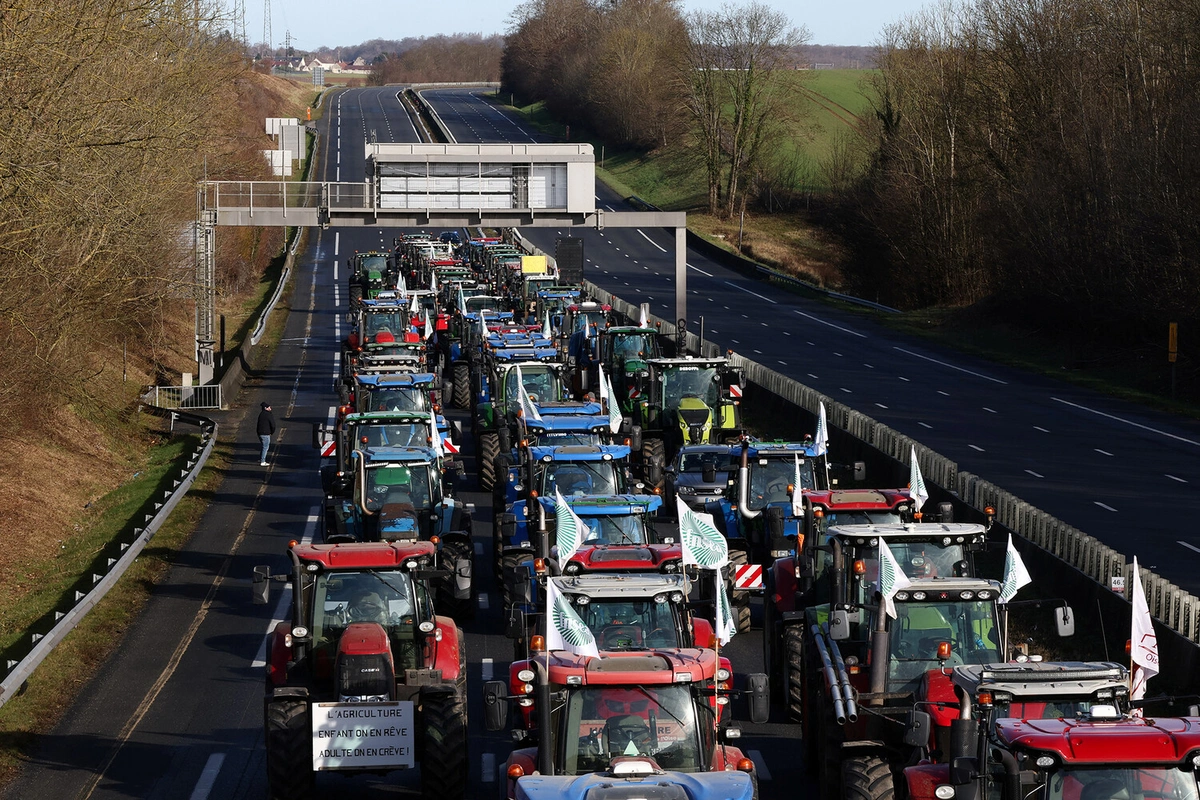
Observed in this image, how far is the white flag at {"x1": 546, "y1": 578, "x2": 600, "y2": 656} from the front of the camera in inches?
484

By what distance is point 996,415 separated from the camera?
142 ft

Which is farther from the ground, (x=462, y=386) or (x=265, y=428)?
(x=462, y=386)

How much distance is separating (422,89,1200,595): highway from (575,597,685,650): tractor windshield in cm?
1244

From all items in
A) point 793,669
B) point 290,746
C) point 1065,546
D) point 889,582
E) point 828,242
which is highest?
point 889,582

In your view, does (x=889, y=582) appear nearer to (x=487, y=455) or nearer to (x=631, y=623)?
(x=631, y=623)

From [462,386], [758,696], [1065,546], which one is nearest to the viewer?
[758,696]

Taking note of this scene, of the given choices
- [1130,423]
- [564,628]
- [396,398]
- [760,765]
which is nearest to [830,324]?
[1130,423]

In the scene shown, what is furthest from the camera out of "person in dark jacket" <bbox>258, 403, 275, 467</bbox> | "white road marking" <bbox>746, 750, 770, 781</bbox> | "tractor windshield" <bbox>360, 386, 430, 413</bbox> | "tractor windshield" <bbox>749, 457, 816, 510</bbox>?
"person in dark jacket" <bbox>258, 403, 275, 467</bbox>

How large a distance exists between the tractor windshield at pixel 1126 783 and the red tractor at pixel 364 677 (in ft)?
20.5

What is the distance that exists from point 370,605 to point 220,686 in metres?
5.82

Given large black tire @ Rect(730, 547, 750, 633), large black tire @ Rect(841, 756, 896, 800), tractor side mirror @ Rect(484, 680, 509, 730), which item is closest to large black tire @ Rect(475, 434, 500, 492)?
large black tire @ Rect(730, 547, 750, 633)

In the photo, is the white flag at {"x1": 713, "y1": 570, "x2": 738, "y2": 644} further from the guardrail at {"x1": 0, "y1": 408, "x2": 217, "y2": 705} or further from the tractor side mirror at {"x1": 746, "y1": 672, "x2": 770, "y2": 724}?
the guardrail at {"x1": 0, "y1": 408, "x2": 217, "y2": 705}

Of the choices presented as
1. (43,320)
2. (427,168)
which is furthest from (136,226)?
(427,168)

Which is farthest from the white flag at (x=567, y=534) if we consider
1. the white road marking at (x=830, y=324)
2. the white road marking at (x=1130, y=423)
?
the white road marking at (x=830, y=324)
